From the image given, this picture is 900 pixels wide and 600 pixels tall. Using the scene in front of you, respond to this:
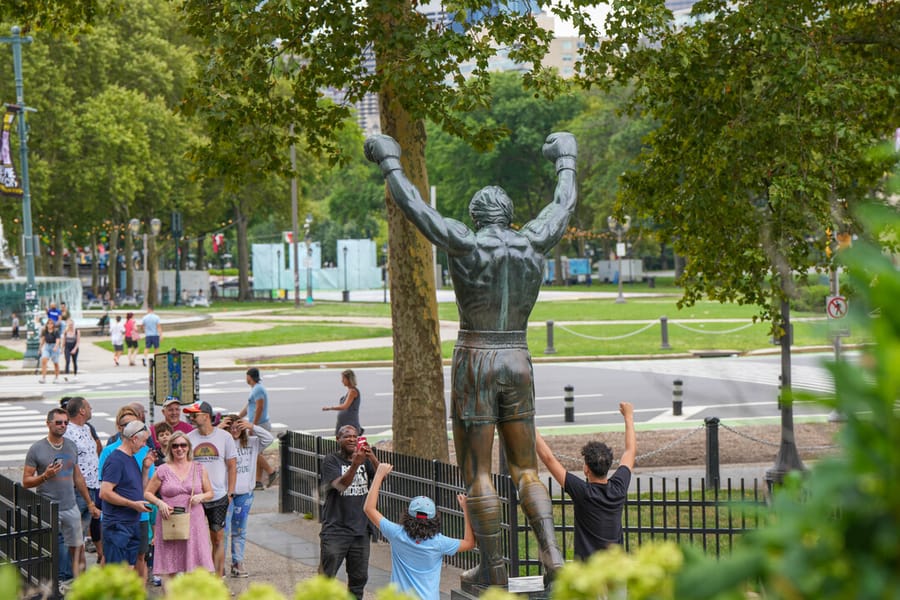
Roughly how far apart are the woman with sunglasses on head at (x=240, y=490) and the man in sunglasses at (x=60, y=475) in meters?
1.40

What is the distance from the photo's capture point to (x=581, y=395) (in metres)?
24.7

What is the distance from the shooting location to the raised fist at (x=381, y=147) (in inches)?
298

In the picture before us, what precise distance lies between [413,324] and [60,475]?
16.1 feet

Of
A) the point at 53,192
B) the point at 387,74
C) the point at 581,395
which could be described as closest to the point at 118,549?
the point at 387,74

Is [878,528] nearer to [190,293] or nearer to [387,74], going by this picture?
[387,74]

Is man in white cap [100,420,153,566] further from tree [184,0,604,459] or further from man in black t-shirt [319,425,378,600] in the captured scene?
tree [184,0,604,459]

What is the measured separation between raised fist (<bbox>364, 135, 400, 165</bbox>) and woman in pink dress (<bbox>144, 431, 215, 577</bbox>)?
305cm

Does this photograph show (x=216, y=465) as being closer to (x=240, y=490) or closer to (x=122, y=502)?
(x=240, y=490)

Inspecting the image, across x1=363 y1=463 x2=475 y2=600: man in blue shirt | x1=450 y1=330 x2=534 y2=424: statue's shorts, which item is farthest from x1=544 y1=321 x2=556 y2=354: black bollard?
x1=363 y1=463 x2=475 y2=600: man in blue shirt

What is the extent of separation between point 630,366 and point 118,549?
23.2 metres

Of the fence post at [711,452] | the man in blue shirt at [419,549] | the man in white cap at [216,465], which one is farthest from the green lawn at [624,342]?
the man in blue shirt at [419,549]

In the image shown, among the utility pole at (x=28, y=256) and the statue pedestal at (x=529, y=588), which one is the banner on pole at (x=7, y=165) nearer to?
the utility pole at (x=28, y=256)

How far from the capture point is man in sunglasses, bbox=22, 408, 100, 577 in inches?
375

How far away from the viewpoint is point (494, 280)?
7.38 m
